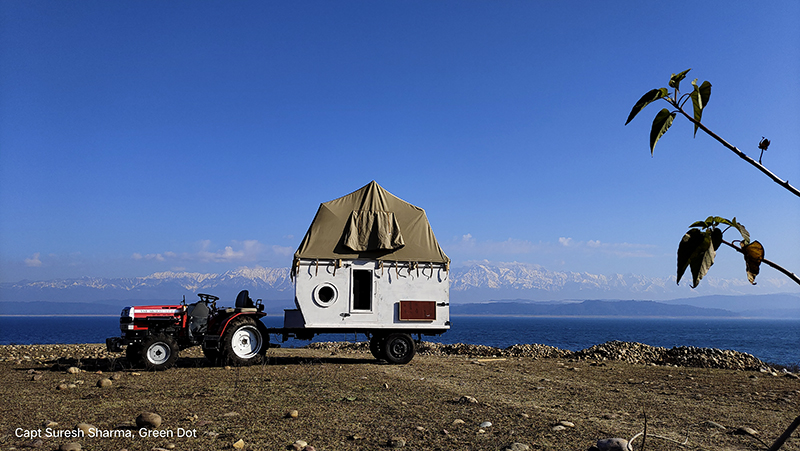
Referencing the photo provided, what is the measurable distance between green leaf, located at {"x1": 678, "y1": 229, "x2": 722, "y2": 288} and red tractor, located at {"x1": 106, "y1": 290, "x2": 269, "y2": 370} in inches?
525

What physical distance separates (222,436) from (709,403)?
26.4 ft

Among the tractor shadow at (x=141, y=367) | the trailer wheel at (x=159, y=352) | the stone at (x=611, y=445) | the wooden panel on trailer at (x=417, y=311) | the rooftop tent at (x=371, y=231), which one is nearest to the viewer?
the stone at (x=611, y=445)

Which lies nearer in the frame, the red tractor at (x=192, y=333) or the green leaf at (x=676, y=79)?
the green leaf at (x=676, y=79)

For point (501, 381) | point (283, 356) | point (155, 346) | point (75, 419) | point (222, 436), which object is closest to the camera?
point (222, 436)

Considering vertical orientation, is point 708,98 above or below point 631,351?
above

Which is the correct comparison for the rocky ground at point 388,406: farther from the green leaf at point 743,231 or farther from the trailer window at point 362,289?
the trailer window at point 362,289

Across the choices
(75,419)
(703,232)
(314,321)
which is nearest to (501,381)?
(314,321)

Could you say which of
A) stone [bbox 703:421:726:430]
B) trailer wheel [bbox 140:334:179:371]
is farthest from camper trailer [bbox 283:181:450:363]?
stone [bbox 703:421:726:430]

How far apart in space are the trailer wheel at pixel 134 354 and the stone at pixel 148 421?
7138mm

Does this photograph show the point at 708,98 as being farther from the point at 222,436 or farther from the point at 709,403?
the point at 709,403

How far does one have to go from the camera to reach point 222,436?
6.20 m

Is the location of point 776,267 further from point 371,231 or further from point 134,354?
point 134,354

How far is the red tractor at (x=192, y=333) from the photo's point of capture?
12.7 meters

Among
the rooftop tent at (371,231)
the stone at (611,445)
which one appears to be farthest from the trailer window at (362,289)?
the stone at (611,445)
